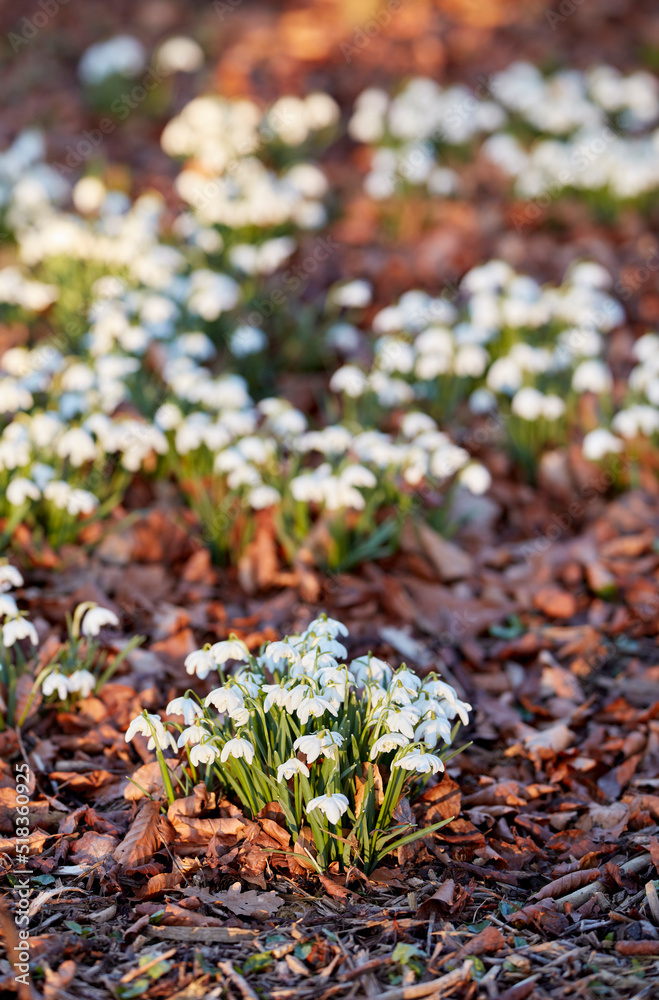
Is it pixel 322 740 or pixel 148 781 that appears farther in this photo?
pixel 148 781

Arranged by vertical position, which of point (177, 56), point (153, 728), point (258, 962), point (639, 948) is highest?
point (177, 56)

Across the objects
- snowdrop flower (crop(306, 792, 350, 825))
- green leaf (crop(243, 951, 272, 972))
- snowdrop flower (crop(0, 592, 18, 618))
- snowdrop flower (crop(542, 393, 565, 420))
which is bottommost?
snowdrop flower (crop(542, 393, 565, 420))

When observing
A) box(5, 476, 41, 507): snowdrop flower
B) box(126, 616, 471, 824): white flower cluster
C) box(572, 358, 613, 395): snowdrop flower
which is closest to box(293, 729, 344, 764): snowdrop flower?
box(126, 616, 471, 824): white flower cluster

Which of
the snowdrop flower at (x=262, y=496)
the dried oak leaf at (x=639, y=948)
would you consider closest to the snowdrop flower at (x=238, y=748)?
the dried oak leaf at (x=639, y=948)

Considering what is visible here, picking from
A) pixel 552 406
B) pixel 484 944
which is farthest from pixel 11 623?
pixel 552 406

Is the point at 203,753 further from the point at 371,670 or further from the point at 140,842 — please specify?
the point at 371,670

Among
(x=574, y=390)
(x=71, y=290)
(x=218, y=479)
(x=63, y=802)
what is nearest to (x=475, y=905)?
(x=63, y=802)

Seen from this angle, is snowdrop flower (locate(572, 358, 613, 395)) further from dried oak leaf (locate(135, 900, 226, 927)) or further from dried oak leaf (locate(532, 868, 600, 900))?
dried oak leaf (locate(135, 900, 226, 927))
